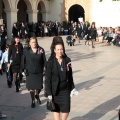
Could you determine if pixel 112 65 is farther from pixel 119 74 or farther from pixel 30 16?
pixel 30 16

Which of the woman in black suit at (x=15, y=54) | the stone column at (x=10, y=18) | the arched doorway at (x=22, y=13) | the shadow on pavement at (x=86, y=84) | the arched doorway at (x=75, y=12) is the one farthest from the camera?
the arched doorway at (x=75, y=12)

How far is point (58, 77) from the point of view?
4.82 metres

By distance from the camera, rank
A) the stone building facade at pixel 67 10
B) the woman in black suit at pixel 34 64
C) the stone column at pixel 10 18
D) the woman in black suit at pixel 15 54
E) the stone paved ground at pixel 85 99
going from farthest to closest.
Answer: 1. the stone building facade at pixel 67 10
2. the stone column at pixel 10 18
3. the woman in black suit at pixel 15 54
4. the woman in black suit at pixel 34 64
5. the stone paved ground at pixel 85 99

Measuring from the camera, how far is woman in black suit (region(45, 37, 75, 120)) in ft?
15.8

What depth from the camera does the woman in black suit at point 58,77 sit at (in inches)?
189

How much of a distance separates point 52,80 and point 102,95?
11.5 feet

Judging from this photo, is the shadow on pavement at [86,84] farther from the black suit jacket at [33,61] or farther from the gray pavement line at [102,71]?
the black suit jacket at [33,61]

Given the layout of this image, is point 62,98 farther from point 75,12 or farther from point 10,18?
point 75,12

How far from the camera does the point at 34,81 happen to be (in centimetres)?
673

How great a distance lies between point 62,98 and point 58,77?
0.36 metres

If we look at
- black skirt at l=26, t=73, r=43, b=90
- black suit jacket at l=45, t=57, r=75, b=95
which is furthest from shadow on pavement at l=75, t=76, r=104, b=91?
black suit jacket at l=45, t=57, r=75, b=95

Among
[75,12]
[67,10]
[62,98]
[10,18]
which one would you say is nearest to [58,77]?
[62,98]

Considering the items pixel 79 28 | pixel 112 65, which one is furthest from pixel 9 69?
pixel 79 28

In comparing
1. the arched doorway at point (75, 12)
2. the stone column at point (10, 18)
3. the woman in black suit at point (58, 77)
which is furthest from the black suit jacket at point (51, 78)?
the arched doorway at point (75, 12)
